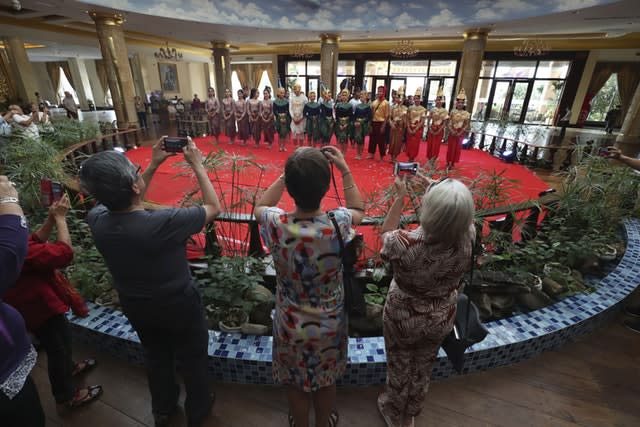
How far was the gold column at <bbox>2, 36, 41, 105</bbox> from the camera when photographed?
9.85m

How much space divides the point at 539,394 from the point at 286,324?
1.41 m

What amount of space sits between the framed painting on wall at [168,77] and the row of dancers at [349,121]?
10.7 m

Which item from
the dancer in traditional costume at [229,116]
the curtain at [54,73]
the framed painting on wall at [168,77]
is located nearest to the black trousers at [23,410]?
the dancer in traditional costume at [229,116]

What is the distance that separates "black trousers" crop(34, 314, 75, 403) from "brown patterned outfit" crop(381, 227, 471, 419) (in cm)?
138

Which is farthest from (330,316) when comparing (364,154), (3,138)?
(364,154)

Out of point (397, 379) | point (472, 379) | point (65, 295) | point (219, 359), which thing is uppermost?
point (65, 295)

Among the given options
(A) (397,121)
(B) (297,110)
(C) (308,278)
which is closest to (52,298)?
(C) (308,278)

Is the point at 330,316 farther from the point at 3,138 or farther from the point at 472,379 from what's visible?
Result: the point at 3,138

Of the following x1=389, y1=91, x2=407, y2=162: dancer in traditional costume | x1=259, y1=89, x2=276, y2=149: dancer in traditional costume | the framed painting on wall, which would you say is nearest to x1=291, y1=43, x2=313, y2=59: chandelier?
x1=259, y1=89, x2=276, y2=149: dancer in traditional costume

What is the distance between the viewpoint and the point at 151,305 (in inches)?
43.3

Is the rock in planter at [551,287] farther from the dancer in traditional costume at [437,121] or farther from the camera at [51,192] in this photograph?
the dancer in traditional costume at [437,121]

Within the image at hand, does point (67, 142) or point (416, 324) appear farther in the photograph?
point (67, 142)

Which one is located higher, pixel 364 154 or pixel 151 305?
pixel 151 305

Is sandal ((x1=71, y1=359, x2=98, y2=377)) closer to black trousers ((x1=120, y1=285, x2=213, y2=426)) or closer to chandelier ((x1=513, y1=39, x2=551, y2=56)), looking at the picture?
black trousers ((x1=120, y1=285, x2=213, y2=426))
